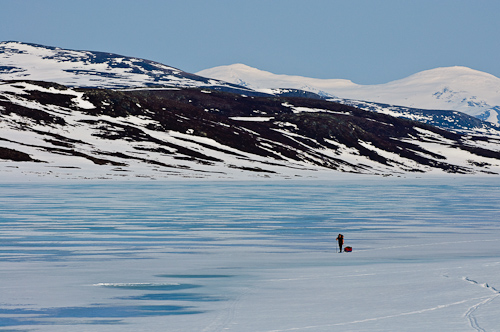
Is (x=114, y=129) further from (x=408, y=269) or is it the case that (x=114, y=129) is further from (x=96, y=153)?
(x=408, y=269)

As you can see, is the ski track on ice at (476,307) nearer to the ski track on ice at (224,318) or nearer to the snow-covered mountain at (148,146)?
the ski track on ice at (224,318)

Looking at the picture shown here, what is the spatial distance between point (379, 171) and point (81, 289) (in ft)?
502

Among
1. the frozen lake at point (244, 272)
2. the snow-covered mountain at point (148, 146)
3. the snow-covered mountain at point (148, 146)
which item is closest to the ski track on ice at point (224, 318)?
the frozen lake at point (244, 272)

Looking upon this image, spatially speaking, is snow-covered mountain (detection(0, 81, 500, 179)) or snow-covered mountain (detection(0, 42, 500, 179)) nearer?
snow-covered mountain (detection(0, 42, 500, 179))

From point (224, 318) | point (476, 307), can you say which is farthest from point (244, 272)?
point (476, 307)

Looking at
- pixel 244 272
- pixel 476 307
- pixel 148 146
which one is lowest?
pixel 244 272

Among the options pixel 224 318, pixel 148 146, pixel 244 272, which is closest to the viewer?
pixel 224 318

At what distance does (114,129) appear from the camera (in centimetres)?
15600

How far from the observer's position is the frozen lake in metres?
14.6

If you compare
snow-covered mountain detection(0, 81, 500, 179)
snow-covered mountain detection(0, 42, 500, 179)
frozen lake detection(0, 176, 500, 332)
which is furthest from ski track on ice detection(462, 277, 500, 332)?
snow-covered mountain detection(0, 42, 500, 179)

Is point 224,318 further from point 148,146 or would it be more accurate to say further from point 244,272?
point 148,146

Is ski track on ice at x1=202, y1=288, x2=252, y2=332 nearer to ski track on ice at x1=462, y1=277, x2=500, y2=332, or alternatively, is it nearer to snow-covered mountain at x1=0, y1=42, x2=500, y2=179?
ski track on ice at x1=462, y1=277, x2=500, y2=332

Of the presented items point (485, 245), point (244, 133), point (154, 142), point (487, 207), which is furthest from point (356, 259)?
point (244, 133)

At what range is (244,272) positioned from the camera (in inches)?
828
